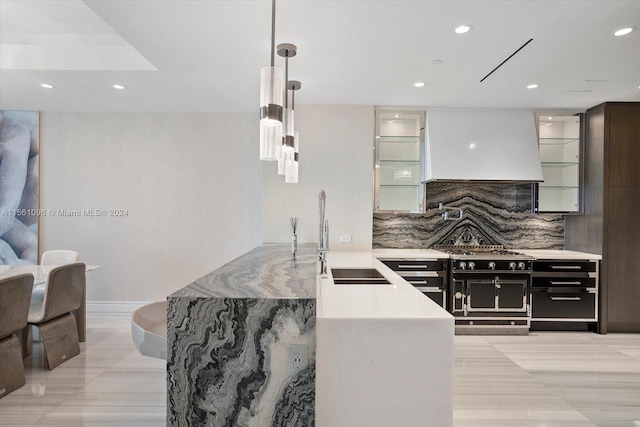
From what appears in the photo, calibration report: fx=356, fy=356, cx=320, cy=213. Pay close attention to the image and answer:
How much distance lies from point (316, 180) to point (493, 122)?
7.04 ft

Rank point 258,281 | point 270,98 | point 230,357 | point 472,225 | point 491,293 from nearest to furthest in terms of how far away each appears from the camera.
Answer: point 230,357, point 270,98, point 258,281, point 491,293, point 472,225

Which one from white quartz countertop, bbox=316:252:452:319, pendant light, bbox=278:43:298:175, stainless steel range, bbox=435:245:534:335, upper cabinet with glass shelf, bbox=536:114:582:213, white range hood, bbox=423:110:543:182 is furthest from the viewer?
upper cabinet with glass shelf, bbox=536:114:582:213

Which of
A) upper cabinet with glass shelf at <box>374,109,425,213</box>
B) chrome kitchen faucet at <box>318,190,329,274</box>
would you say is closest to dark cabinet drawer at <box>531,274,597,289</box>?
upper cabinet with glass shelf at <box>374,109,425,213</box>

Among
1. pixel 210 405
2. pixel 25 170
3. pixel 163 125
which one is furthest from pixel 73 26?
pixel 210 405

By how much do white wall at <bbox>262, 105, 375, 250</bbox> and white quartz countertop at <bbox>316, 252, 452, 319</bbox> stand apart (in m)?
1.68

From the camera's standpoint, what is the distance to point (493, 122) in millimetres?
4102

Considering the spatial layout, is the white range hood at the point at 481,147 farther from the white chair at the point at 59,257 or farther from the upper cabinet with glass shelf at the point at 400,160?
the white chair at the point at 59,257

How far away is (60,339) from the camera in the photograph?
10.3 feet

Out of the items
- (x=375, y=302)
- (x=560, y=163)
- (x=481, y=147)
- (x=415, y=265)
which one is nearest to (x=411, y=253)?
(x=415, y=265)

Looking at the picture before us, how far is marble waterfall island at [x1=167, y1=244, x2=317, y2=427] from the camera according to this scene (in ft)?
4.42

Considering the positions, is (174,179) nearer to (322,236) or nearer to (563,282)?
(322,236)

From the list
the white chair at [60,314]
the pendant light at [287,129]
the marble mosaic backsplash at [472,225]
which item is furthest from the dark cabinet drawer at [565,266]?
the white chair at [60,314]

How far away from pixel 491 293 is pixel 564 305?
33.2 inches

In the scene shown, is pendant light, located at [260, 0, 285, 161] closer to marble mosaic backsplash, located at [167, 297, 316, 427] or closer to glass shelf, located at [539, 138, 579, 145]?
marble mosaic backsplash, located at [167, 297, 316, 427]
